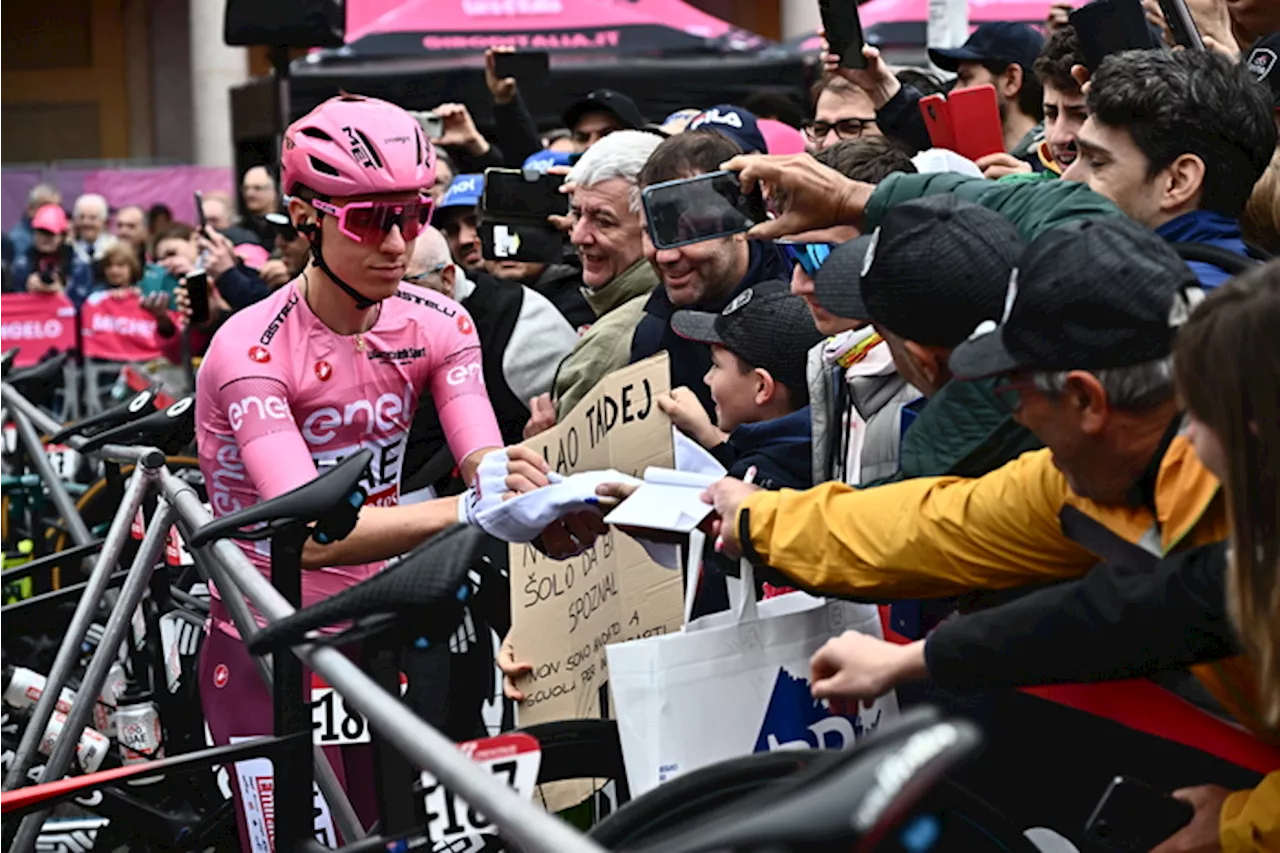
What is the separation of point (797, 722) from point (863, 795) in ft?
5.29

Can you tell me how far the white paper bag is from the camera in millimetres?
3170

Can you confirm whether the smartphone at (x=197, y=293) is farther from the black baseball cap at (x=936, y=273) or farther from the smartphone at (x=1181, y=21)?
the black baseball cap at (x=936, y=273)

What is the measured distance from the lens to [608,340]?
521cm

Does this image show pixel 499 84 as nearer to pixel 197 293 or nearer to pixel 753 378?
pixel 197 293

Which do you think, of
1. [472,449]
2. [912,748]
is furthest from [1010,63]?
[912,748]

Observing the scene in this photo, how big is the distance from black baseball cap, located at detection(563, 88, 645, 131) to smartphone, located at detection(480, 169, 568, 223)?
1.43m

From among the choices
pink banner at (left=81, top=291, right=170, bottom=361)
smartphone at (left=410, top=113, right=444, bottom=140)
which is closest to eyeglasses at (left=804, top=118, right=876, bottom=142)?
smartphone at (left=410, top=113, right=444, bottom=140)

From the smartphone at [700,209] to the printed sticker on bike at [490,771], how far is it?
153 cm

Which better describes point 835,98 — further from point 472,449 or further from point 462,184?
point 472,449

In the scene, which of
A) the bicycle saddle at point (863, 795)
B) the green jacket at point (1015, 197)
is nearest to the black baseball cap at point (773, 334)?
the green jacket at point (1015, 197)

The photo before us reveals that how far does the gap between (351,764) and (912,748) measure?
2765mm

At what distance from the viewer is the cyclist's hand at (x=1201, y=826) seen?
2750mm

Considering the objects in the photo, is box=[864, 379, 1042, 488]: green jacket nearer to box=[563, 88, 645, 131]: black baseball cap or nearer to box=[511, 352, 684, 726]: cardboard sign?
box=[511, 352, 684, 726]: cardboard sign

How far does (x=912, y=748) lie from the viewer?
5.61 ft
